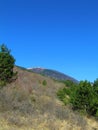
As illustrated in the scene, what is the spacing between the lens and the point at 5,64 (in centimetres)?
3189

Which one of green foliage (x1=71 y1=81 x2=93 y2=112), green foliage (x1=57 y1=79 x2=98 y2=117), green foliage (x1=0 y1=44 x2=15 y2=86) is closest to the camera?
green foliage (x1=57 y1=79 x2=98 y2=117)

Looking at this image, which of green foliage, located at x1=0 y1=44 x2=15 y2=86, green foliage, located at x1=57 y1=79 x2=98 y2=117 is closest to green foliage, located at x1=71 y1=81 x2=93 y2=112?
green foliage, located at x1=57 y1=79 x2=98 y2=117

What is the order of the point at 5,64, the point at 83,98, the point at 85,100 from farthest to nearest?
the point at 5,64
the point at 83,98
the point at 85,100

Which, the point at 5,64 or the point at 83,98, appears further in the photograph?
the point at 5,64

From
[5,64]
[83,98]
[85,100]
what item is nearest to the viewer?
[85,100]

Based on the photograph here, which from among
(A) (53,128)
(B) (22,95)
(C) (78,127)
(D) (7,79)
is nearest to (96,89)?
(D) (7,79)

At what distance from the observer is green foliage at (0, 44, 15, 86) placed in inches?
1242

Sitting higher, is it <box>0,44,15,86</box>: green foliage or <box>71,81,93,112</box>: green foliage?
<box>0,44,15,86</box>: green foliage

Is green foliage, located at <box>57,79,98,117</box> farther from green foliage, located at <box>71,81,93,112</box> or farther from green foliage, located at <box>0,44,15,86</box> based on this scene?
green foliage, located at <box>0,44,15,86</box>

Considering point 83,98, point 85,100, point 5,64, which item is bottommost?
point 85,100

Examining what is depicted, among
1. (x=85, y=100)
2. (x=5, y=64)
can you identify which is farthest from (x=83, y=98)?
(x=5, y=64)

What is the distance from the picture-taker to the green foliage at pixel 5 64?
31.5 meters

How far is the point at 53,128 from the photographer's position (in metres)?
14.3

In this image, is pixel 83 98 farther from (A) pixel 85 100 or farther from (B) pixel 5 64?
(B) pixel 5 64
